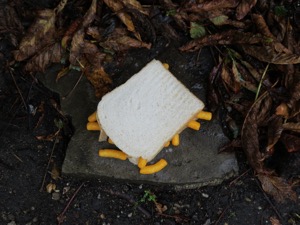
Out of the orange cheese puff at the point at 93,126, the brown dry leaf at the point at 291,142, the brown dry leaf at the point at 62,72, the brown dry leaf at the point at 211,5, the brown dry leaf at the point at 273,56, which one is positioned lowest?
the brown dry leaf at the point at 291,142

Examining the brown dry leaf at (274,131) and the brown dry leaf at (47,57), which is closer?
the brown dry leaf at (274,131)

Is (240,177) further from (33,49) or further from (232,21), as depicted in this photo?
(33,49)

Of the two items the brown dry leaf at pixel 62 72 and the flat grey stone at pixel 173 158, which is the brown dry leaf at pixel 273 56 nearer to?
the flat grey stone at pixel 173 158

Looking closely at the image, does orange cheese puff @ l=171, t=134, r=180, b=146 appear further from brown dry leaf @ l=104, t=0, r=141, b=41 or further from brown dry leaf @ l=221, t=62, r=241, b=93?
brown dry leaf @ l=104, t=0, r=141, b=41

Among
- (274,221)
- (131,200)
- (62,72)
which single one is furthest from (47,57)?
(274,221)

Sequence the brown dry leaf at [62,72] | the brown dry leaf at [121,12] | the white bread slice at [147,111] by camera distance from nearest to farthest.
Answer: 1. the white bread slice at [147,111]
2. the brown dry leaf at [121,12]
3. the brown dry leaf at [62,72]

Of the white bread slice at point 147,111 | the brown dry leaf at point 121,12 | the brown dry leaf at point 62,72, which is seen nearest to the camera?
the white bread slice at point 147,111

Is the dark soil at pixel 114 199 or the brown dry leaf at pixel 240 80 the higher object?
the brown dry leaf at pixel 240 80

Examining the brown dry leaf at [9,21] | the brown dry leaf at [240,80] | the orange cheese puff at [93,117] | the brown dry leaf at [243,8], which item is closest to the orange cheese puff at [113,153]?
the orange cheese puff at [93,117]
